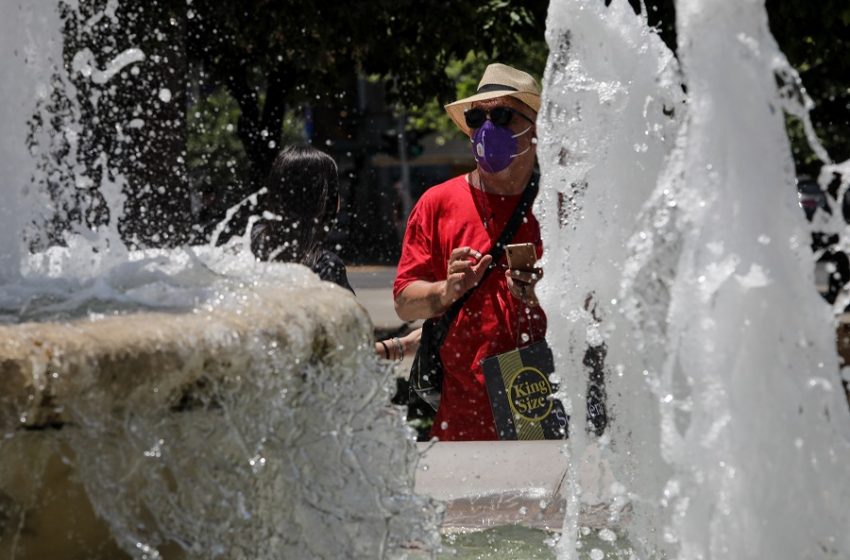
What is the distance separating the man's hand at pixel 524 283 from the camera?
13.3 feet

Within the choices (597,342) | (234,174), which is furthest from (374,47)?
(234,174)

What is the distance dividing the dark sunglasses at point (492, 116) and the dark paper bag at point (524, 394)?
70 cm

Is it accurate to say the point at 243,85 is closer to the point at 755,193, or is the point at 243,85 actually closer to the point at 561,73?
the point at 561,73

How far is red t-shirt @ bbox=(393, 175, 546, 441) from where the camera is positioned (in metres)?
4.20

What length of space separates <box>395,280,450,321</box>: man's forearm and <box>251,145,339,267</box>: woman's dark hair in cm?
29

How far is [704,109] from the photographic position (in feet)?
8.91

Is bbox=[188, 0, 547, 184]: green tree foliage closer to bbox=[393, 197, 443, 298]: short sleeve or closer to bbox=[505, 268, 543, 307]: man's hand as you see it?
bbox=[393, 197, 443, 298]: short sleeve

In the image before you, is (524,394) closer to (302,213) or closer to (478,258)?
(478,258)

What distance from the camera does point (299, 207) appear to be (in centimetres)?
436

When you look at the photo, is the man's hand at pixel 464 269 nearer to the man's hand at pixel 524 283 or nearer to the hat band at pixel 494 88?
the man's hand at pixel 524 283

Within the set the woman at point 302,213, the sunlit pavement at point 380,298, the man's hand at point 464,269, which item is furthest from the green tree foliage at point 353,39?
the man's hand at point 464,269

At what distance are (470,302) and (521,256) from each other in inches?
11.1

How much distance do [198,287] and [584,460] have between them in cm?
147

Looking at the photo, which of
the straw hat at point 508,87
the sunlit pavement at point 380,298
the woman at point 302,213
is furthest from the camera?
the sunlit pavement at point 380,298
